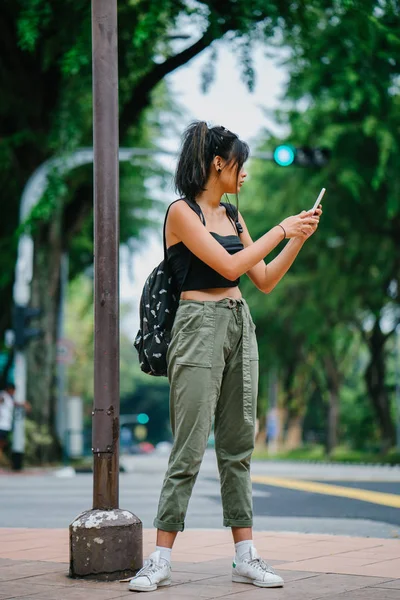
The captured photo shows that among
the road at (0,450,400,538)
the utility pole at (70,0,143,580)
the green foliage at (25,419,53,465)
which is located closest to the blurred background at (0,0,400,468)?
the green foliage at (25,419,53,465)

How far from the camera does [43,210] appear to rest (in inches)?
651

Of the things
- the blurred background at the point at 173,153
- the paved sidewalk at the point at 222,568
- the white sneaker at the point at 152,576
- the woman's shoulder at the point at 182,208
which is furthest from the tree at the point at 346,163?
the white sneaker at the point at 152,576

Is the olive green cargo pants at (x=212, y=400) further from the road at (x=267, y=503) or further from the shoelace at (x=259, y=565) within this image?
the road at (x=267, y=503)

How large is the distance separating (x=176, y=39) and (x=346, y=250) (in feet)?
22.6

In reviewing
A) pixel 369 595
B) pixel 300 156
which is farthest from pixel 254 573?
pixel 300 156

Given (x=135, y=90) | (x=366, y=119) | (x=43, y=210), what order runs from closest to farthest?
(x=43, y=210), (x=135, y=90), (x=366, y=119)

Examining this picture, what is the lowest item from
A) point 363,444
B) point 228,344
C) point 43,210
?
point 363,444

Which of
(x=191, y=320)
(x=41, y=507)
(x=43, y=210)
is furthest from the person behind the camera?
(x=43, y=210)

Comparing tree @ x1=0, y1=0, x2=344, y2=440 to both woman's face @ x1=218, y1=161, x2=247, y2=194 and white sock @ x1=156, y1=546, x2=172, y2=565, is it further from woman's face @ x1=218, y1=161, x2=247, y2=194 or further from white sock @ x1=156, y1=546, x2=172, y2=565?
white sock @ x1=156, y1=546, x2=172, y2=565

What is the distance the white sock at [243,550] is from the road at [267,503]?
240cm

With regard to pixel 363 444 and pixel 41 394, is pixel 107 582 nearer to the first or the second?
pixel 41 394

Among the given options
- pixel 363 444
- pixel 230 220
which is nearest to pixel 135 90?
pixel 230 220

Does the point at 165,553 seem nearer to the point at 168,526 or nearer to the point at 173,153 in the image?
the point at 168,526

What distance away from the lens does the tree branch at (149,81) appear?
55.7 feet
